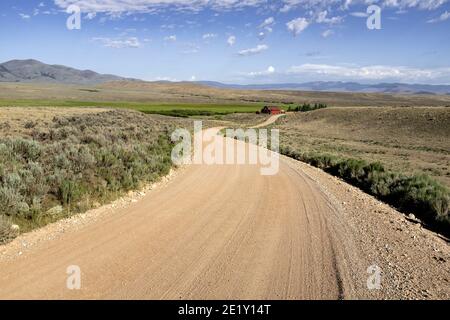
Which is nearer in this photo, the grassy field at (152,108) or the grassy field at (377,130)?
the grassy field at (377,130)

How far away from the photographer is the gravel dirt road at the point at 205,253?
6.23 m

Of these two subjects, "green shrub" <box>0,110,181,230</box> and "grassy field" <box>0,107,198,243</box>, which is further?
"green shrub" <box>0,110,181,230</box>

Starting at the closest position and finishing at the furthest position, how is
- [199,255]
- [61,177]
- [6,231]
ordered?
[199,255] → [6,231] → [61,177]

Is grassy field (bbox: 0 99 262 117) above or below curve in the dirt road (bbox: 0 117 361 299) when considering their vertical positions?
above

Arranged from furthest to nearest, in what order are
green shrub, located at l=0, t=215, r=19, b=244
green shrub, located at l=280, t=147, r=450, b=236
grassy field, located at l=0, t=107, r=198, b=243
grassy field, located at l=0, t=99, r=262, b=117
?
grassy field, located at l=0, t=99, r=262, b=117 < green shrub, located at l=280, t=147, r=450, b=236 < grassy field, located at l=0, t=107, r=198, b=243 < green shrub, located at l=0, t=215, r=19, b=244

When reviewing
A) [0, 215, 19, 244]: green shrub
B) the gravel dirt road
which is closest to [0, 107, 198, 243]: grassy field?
[0, 215, 19, 244]: green shrub

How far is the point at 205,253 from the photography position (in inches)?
304

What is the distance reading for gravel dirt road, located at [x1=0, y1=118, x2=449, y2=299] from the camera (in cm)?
623

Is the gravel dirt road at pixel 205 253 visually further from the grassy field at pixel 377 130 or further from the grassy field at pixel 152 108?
the grassy field at pixel 152 108

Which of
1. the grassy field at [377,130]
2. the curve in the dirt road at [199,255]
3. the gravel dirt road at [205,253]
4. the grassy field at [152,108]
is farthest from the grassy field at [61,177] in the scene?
the grassy field at [152,108]

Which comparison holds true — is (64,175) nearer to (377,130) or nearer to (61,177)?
(61,177)

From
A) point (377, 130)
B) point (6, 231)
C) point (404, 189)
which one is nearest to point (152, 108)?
point (377, 130)

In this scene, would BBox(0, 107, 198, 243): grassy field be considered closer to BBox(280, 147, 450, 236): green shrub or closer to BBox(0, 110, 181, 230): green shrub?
BBox(0, 110, 181, 230): green shrub

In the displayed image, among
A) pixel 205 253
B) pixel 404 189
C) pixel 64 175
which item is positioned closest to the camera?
pixel 205 253
